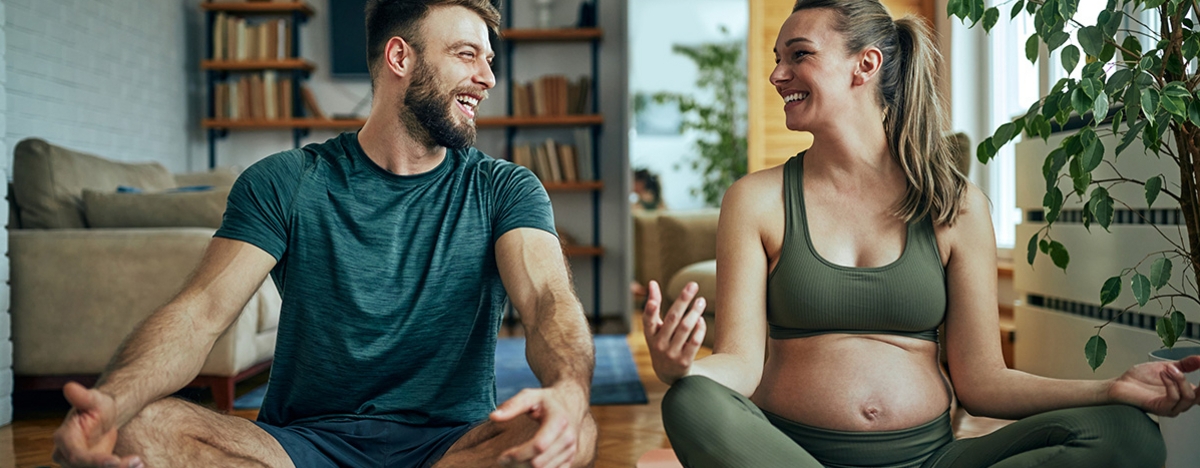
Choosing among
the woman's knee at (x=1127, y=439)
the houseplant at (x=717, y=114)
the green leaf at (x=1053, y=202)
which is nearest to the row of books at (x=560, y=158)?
the houseplant at (x=717, y=114)

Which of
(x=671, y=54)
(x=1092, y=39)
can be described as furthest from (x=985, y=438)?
(x=671, y=54)

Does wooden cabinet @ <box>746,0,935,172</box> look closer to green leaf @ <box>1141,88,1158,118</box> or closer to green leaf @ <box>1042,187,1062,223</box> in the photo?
green leaf @ <box>1042,187,1062,223</box>

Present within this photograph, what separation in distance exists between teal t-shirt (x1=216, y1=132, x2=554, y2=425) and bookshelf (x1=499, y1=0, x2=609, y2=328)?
353 centimetres

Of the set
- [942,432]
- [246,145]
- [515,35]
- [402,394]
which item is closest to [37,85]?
[246,145]

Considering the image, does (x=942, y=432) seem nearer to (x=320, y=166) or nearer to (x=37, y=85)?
(x=320, y=166)

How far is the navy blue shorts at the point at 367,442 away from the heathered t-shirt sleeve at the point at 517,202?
0.99ft

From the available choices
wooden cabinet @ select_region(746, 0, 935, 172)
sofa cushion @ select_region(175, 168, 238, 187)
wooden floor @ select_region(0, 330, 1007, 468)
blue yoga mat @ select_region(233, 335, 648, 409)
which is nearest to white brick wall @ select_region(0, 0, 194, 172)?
sofa cushion @ select_region(175, 168, 238, 187)

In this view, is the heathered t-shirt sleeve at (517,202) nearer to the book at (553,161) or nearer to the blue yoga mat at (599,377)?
the blue yoga mat at (599,377)

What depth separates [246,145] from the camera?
506cm

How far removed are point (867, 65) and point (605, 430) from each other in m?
1.47

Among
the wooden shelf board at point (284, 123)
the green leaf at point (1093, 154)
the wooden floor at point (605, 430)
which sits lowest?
the wooden floor at point (605, 430)

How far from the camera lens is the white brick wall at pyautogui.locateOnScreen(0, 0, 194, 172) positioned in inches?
138

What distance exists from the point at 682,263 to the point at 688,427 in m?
2.46

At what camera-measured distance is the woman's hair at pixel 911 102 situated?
1.17 m
